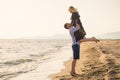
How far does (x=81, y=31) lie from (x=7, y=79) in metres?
3.74

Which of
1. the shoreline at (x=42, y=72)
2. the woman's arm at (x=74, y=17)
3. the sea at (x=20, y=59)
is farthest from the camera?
the sea at (x=20, y=59)

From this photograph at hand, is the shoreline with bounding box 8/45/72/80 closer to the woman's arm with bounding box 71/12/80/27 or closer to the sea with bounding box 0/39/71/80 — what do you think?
the sea with bounding box 0/39/71/80

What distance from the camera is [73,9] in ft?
29.8

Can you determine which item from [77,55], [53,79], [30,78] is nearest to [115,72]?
[77,55]

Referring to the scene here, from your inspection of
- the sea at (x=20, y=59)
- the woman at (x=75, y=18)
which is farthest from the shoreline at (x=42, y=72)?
the woman at (x=75, y=18)

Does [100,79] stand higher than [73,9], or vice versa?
[73,9]

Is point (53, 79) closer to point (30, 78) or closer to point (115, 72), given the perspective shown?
point (30, 78)

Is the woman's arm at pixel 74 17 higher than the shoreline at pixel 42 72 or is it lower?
higher

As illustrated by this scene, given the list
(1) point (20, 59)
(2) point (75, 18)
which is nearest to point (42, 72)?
(2) point (75, 18)

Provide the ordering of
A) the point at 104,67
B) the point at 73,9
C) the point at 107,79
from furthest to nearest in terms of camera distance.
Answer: the point at 104,67
the point at 73,9
the point at 107,79

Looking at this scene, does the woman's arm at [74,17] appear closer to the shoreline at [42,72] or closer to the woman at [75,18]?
the woman at [75,18]

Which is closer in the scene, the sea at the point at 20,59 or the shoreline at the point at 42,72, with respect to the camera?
the shoreline at the point at 42,72

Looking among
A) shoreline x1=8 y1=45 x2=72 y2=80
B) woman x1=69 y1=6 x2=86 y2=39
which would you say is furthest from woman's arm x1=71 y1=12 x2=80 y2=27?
shoreline x1=8 y1=45 x2=72 y2=80

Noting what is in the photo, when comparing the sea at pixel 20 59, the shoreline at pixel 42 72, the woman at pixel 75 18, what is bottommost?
the shoreline at pixel 42 72
